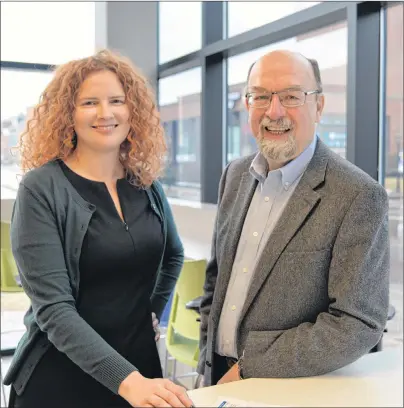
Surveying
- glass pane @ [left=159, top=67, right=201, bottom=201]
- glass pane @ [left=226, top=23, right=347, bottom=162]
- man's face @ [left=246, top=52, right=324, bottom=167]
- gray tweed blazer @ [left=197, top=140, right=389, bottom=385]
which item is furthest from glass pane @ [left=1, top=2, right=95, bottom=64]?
gray tweed blazer @ [left=197, top=140, right=389, bottom=385]

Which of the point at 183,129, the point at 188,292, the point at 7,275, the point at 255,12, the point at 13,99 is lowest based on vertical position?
the point at 7,275

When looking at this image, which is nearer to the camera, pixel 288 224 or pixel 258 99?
pixel 288 224

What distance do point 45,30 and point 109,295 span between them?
4.40 m

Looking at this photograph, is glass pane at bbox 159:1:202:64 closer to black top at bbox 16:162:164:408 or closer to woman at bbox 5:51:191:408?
woman at bbox 5:51:191:408

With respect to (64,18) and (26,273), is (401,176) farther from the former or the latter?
(64,18)

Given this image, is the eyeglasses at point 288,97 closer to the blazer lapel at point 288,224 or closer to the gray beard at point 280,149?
the gray beard at point 280,149

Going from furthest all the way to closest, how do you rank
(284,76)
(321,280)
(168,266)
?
(168,266) → (284,76) → (321,280)

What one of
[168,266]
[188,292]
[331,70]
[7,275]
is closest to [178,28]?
[331,70]

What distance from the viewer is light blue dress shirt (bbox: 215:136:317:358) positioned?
62.2 inches

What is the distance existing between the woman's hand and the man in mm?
262

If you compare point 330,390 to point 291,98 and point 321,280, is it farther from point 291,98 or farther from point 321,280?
point 291,98

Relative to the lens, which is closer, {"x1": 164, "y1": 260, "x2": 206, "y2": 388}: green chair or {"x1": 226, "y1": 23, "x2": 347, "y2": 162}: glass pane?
{"x1": 164, "y1": 260, "x2": 206, "y2": 388}: green chair

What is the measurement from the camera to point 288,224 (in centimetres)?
147

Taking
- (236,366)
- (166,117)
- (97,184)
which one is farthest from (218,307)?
(166,117)
